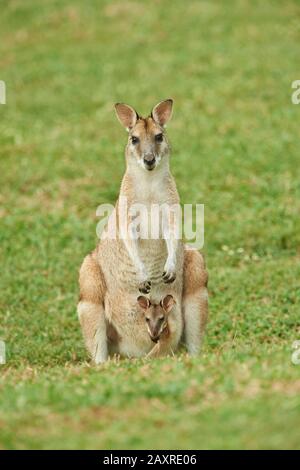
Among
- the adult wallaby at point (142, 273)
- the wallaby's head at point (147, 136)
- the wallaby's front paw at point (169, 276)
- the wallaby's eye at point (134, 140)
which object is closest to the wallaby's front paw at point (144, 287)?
the adult wallaby at point (142, 273)

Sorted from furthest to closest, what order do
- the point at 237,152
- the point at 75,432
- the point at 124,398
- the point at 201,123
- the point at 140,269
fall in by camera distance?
the point at 201,123 → the point at 237,152 → the point at 140,269 → the point at 124,398 → the point at 75,432

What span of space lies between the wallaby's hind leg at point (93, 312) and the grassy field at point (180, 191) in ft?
0.99

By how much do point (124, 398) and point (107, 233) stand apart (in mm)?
2854

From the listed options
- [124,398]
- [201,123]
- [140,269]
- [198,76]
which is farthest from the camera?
[198,76]

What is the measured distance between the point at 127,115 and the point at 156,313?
1.59 metres

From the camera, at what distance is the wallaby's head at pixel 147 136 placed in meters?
7.68

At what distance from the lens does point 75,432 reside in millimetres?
5004

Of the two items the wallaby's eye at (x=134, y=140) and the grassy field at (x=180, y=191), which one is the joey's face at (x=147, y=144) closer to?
the wallaby's eye at (x=134, y=140)

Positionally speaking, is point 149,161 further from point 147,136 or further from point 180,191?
point 180,191

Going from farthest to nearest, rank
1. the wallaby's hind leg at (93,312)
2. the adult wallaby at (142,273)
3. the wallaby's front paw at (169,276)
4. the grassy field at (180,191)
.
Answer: the wallaby's hind leg at (93,312) < the adult wallaby at (142,273) < the wallaby's front paw at (169,276) < the grassy field at (180,191)

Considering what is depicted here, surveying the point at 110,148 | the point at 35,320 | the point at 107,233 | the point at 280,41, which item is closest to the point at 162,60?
the point at 280,41

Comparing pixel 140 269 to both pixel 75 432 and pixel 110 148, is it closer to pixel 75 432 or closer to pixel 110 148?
pixel 75 432

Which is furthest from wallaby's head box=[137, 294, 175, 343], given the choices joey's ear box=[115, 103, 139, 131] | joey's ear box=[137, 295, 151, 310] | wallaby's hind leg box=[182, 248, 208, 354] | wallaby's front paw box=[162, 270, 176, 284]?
joey's ear box=[115, 103, 139, 131]

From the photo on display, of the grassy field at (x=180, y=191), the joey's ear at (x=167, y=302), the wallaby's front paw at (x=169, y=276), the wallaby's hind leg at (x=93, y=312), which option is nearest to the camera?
the grassy field at (x=180, y=191)
